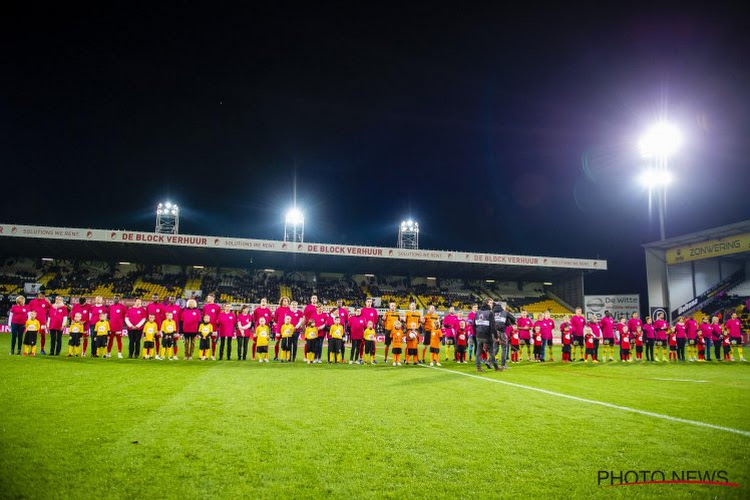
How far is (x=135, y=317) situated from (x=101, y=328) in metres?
1.20

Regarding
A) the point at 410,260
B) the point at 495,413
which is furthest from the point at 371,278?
the point at 495,413

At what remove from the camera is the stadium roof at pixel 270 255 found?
30.3 meters

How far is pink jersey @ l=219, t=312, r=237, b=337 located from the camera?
42.2 feet

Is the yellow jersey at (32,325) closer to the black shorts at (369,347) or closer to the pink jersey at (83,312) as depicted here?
the pink jersey at (83,312)

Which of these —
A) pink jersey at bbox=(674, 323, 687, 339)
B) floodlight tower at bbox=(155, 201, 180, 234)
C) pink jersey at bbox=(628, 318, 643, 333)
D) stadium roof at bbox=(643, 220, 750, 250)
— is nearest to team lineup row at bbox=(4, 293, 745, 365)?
Answer: pink jersey at bbox=(628, 318, 643, 333)

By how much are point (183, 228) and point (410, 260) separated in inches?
1008

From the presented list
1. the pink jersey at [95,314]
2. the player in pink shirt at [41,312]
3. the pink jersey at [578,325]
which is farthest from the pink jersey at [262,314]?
the pink jersey at [578,325]

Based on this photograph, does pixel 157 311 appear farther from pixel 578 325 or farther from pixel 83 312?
pixel 578 325

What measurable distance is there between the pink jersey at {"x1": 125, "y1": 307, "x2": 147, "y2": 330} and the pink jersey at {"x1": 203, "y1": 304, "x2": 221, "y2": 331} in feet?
5.50

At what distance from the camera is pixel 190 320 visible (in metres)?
12.4

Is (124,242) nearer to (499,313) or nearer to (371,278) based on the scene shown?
(371,278)

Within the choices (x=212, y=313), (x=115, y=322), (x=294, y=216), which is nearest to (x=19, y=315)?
(x=115, y=322)

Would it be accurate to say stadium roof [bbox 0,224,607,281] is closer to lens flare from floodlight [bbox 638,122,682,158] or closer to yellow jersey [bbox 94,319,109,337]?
lens flare from floodlight [bbox 638,122,682,158]

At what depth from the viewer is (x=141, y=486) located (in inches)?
113
